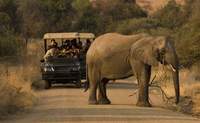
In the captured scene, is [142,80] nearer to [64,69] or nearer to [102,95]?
[102,95]

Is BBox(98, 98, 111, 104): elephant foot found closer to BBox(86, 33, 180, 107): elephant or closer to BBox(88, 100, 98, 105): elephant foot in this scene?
BBox(86, 33, 180, 107): elephant

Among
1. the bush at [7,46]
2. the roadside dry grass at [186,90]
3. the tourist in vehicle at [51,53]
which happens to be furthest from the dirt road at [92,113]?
the bush at [7,46]

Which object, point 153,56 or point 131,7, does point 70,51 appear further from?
point 131,7

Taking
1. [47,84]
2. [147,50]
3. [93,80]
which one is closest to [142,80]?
[147,50]

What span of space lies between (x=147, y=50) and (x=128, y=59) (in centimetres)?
90

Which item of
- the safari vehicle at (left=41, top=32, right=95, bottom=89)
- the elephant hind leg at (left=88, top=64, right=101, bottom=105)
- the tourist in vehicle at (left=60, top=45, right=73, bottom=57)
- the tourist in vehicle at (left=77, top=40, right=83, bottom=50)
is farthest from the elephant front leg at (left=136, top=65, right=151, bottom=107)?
the tourist in vehicle at (left=77, top=40, right=83, bottom=50)

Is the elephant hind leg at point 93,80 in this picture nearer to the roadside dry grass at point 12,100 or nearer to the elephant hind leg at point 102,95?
the elephant hind leg at point 102,95

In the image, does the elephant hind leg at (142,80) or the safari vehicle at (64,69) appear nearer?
the elephant hind leg at (142,80)

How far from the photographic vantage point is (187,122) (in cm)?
1755

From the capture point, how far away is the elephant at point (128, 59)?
22344 millimetres

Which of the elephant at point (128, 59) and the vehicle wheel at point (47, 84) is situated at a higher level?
the elephant at point (128, 59)

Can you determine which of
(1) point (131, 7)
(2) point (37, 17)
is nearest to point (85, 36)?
(2) point (37, 17)

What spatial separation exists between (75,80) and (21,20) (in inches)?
1502

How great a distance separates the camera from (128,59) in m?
23.4
